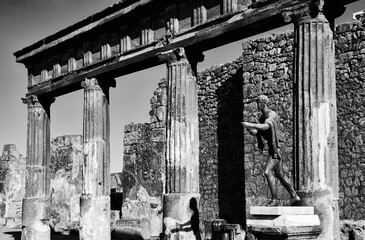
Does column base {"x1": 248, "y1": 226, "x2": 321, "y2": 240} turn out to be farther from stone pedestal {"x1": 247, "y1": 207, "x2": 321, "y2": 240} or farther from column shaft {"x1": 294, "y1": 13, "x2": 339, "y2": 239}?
column shaft {"x1": 294, "y1": 13, "x2": 339, "y2": 239}

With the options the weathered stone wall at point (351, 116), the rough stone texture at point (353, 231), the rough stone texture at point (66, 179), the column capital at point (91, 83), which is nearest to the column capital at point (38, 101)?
the column capital at point (91, 83)

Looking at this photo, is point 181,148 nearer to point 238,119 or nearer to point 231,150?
point 238,119

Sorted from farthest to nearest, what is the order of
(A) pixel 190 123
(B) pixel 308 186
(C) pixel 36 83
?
(C) pixel 36 83
(A) pixel 190 123
(B) pixel 308 186

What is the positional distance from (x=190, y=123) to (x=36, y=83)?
6.38 metres

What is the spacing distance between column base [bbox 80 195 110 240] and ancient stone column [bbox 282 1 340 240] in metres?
5.84

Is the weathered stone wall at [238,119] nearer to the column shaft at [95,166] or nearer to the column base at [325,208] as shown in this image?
the column shaft at [95,166]

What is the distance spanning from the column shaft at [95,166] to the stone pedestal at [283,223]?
241 inches

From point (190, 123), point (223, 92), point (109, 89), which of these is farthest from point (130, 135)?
point (190, 123)

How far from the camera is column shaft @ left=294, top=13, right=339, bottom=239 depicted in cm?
866

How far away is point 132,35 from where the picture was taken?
13055mm

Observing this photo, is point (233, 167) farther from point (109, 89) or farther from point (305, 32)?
Result: point (305, 32)

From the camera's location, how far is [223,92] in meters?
17.2

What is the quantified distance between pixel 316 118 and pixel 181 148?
3349mm

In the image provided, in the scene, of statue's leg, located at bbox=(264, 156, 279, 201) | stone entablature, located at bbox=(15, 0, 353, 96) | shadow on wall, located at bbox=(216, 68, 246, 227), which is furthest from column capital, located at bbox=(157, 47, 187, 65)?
shadow on wall, located at bbox=(216, 68, 246, 227)
